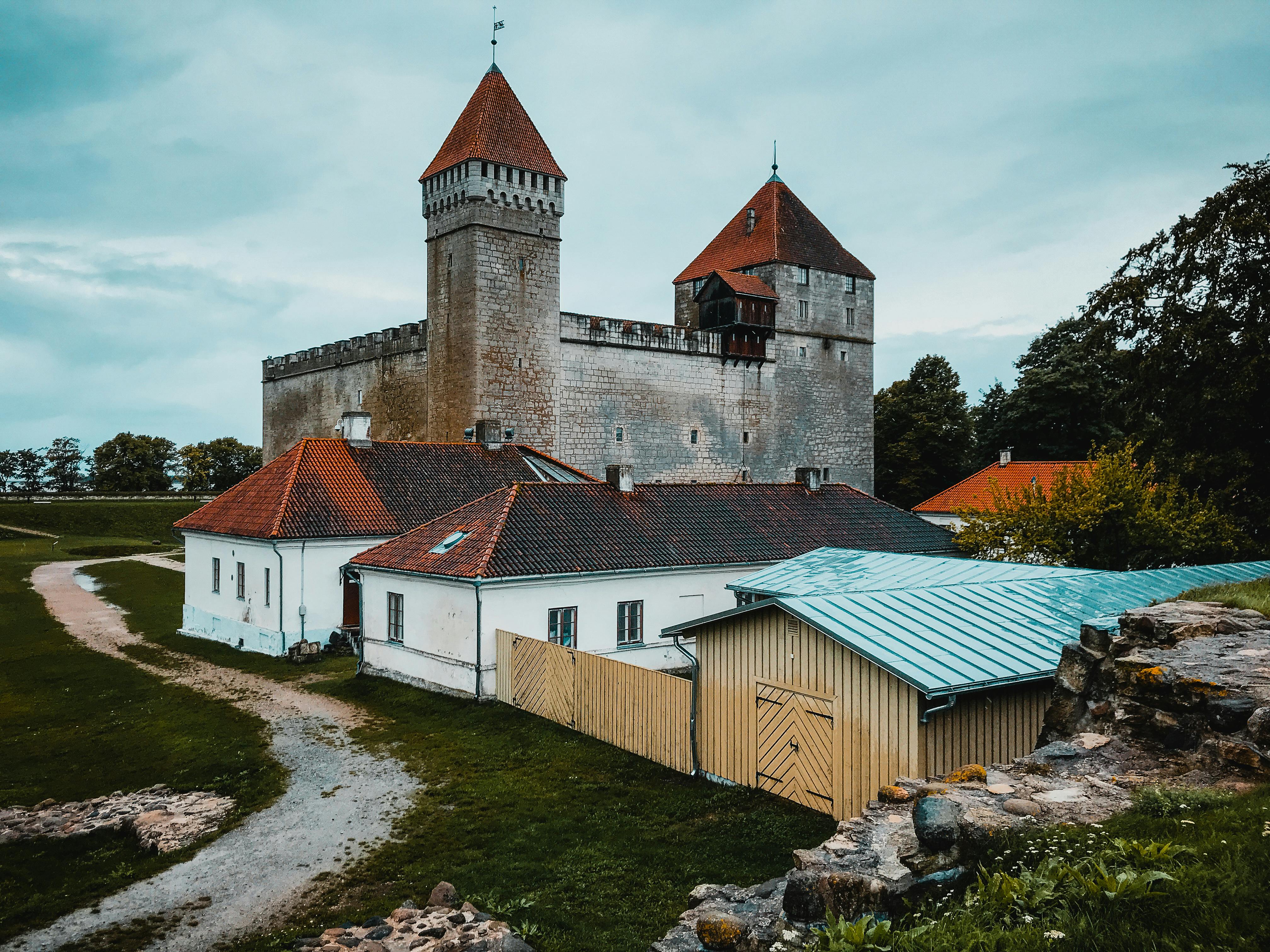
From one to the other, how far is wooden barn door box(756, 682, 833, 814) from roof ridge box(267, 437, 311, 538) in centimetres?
1415

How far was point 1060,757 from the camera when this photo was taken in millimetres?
7418

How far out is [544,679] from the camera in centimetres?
1612

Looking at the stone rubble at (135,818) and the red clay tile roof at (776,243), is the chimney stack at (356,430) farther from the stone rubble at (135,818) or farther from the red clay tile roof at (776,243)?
the red clay tile roof at (776,243)

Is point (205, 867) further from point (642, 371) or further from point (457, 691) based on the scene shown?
point (642, 371)

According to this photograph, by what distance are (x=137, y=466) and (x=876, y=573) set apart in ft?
257

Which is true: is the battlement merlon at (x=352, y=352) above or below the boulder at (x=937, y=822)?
above

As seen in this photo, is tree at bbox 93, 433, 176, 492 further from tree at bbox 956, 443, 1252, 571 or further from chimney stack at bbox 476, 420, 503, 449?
tree at bbox 956, 443, 1252, 571

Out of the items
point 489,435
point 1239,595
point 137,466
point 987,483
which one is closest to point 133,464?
point 137,466

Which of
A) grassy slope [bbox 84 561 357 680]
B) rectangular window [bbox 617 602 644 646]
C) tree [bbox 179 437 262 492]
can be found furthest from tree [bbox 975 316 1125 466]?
tree [bbox 179 437 262 492]

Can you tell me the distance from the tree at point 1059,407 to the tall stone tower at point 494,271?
84.2 feet

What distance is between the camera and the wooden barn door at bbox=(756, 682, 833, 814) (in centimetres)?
1116

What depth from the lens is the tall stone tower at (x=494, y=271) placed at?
118 feet

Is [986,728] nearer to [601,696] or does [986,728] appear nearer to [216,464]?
[601,696]

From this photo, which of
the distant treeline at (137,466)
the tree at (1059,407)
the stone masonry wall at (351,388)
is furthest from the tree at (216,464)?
the tree at (1059,407)
